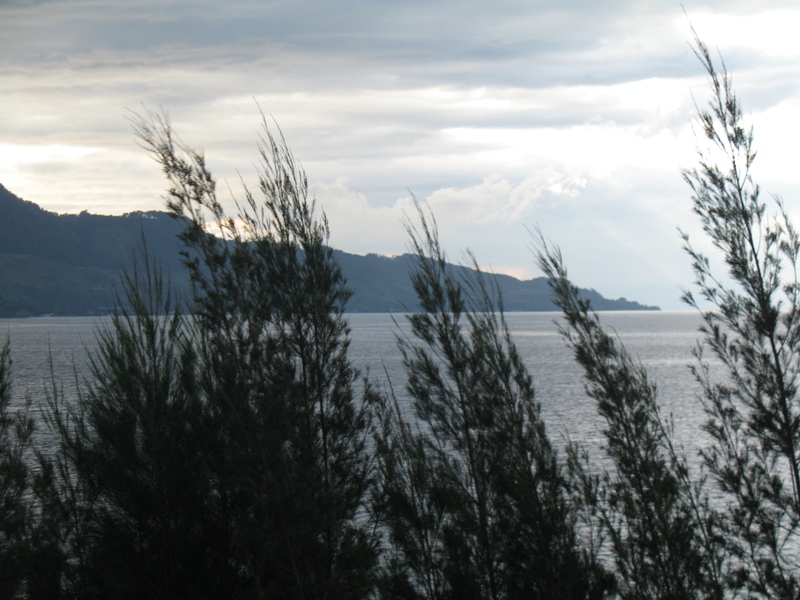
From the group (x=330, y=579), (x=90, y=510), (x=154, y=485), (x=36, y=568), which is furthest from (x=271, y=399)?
(x=36, y=568)

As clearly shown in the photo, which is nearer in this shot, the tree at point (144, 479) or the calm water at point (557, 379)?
the tree at point (144, 479)

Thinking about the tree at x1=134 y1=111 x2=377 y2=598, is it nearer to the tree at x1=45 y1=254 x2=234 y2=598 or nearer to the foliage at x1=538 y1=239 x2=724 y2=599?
the tree at x1=45 y1=254 x2=234 y2=598

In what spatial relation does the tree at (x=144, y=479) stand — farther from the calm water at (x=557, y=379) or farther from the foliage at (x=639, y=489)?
the foliage at (x=639, y=489)

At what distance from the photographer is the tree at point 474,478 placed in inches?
394

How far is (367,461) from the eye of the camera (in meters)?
10.7

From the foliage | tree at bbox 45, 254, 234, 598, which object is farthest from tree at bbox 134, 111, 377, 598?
the foliage

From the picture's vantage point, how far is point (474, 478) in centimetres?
1103

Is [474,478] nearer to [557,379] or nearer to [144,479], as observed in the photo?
[144,479]

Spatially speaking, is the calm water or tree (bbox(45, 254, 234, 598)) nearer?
tree (bbox(45, 254, 234, 598))

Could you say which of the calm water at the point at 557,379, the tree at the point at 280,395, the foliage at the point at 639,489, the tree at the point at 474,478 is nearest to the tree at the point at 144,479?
the tree at the point at 280,395

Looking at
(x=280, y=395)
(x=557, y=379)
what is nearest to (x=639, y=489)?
(x=280, y=395)

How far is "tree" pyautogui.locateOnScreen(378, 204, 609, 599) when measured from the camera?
1001 cm

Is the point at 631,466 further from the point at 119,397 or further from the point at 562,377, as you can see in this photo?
the point at 562,377

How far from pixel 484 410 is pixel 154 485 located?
4.69 meters
